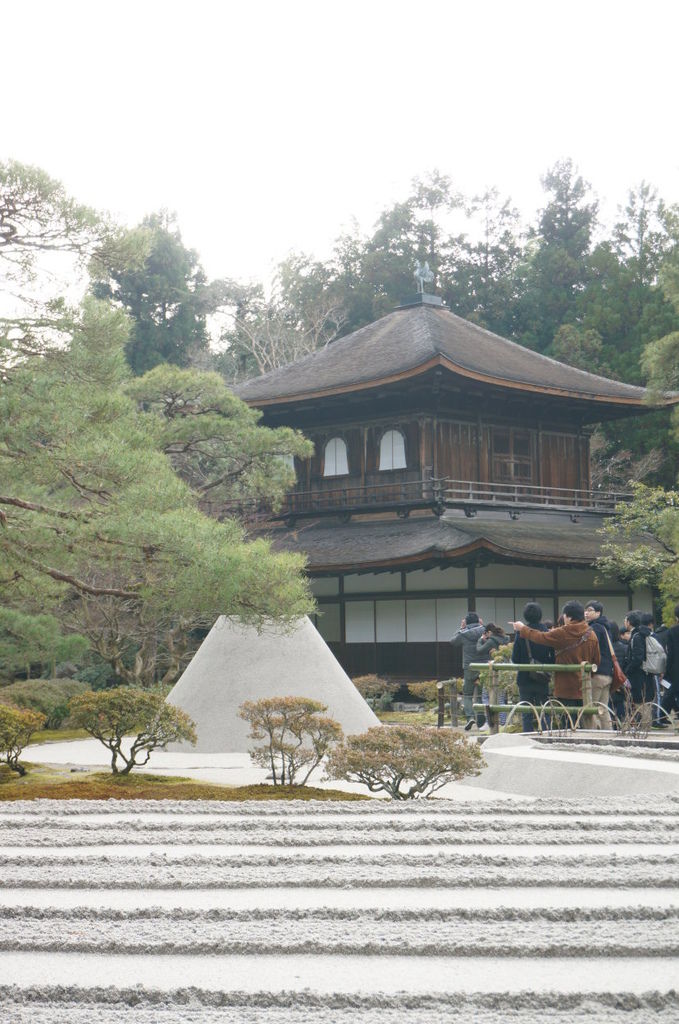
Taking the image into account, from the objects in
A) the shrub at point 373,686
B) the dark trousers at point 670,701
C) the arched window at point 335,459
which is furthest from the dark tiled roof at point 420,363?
the dark trousers at point 670,701

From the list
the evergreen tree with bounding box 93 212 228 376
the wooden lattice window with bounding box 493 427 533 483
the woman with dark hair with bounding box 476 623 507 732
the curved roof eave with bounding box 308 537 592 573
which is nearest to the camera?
the woman with dark hair with bounding box 476 623 507 732

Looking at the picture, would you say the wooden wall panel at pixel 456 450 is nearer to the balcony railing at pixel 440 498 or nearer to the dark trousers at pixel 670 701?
the balcony railing at pixel 440 498

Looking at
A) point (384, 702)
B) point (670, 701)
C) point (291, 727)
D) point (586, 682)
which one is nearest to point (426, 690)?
point (384, 702)

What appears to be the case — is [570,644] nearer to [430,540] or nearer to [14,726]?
[14,726]

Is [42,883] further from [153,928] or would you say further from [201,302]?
[201,302]

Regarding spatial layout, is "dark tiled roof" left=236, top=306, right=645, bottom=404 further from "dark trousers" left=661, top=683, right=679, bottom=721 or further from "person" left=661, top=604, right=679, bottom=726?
"person" left=661, top=604, right=679, bottom=726

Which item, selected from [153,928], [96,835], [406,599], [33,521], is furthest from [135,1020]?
[406,599]

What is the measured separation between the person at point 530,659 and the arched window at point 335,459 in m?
17.1

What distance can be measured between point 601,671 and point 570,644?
0.51 m

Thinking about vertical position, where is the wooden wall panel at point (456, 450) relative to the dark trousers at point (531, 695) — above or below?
above

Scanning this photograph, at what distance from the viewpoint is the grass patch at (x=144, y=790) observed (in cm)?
1073

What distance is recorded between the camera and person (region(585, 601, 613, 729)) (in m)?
12.6

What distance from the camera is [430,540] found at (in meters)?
25.3

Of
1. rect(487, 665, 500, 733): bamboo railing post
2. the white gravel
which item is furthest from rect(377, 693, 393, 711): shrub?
Result: the white gravel
